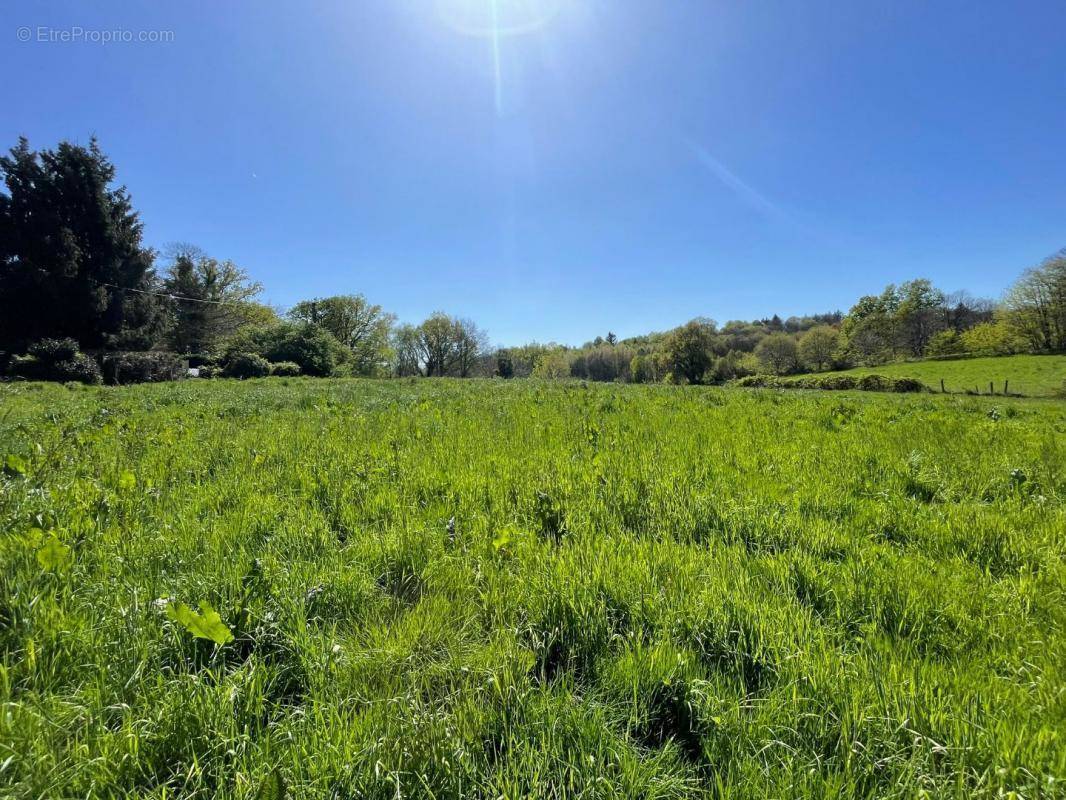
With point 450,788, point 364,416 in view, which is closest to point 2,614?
point 450,788

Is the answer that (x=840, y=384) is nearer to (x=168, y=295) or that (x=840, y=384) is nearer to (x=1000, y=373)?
(x=1000, y=373)

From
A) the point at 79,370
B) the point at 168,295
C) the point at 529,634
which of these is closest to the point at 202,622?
the point at 529,634

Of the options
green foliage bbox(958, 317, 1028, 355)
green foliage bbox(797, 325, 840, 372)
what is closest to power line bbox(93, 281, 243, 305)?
green foliage bbox(797, 325, 840, 372)

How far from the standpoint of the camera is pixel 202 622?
171 cm

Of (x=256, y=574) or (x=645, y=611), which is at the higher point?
(x=256, y=574)

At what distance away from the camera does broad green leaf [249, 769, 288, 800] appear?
121 cm

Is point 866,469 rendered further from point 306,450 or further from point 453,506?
point 306,450

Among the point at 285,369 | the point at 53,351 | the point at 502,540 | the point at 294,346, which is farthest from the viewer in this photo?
the point at 294,346

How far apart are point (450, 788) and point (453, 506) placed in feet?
8.02

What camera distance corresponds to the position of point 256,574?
7.85ft

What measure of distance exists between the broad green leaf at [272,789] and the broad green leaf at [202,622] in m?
0.70

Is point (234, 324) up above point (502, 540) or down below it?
above

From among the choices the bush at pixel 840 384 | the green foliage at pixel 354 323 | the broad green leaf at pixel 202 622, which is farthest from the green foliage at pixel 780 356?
the broad green leaf at pixel 202 622

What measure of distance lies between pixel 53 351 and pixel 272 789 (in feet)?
105
